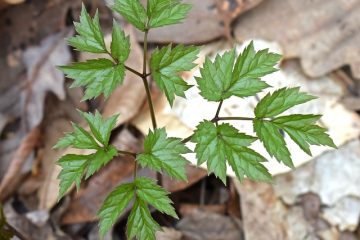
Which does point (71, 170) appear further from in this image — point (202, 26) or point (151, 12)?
point (202, 26)

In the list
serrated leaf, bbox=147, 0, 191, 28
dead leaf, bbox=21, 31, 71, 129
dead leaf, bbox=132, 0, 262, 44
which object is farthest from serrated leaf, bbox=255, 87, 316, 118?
dead leaf, bbox=21, 31, 71, 129

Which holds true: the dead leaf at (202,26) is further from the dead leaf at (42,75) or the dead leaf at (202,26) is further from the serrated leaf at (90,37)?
the serrated leaf at (90,37)

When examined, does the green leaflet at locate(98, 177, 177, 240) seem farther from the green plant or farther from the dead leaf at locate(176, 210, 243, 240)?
the dead leaf at locate(176, 210, 243, 240)

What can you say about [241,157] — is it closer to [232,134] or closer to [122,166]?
[232,134]

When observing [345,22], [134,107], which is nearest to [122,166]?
[134,107]

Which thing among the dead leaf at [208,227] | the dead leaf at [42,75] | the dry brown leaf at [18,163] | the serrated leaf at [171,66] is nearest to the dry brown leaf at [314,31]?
the dead leaf at [208,227]
